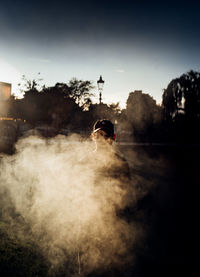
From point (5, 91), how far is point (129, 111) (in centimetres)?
3252

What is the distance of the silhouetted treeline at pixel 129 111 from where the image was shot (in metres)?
23.0

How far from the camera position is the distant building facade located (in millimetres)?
46053

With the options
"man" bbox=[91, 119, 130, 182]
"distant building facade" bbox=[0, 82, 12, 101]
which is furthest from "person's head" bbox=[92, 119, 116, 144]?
"distant building facade" bbox=[0, 82, 12, 101]

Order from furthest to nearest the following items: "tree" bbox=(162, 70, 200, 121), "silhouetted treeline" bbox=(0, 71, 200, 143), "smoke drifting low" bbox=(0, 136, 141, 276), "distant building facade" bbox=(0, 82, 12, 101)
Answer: "distant building facade" bbox=(0, 82, 12, 101), "tree" bbox=(162, 70, 200, 121), "silhouetted treeline" bbox=(0, 71, 200, 143), "smoke drifting low" bbox=(0, 136, 141, 276)

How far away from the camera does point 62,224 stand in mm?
2936

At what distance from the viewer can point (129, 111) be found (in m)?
37.9

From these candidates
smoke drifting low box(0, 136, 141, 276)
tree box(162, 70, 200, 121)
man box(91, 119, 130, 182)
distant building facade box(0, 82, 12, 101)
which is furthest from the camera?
distant building facade box(0, 82, 12, 101)

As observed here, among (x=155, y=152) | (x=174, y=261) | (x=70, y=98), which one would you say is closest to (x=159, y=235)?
(x=174, y=261)

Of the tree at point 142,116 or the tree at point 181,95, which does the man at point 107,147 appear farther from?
the tree at point 181,95

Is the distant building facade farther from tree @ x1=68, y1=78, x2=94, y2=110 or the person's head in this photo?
the person's head

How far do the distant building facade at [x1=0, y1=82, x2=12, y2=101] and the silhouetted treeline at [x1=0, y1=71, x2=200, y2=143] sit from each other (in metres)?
3.57

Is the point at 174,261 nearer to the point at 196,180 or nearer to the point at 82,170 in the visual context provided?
the point at 82,170

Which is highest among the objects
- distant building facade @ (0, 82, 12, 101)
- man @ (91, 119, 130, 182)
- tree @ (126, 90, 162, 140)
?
distant building facade @ (0, 82, 12, 101)

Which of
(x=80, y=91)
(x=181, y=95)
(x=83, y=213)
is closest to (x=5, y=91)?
(x=80, y=91)
